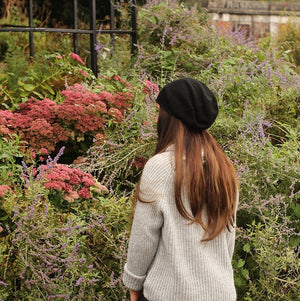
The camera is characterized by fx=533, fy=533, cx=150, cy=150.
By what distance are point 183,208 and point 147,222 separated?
152 mm

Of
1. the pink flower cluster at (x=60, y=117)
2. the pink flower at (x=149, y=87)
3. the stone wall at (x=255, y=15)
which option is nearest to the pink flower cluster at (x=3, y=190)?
the pink flower cluster at (x=60, y=117)

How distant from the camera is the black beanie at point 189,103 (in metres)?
2.10

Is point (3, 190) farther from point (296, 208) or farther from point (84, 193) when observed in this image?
point (296, 208)

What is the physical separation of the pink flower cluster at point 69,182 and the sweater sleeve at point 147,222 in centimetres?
104

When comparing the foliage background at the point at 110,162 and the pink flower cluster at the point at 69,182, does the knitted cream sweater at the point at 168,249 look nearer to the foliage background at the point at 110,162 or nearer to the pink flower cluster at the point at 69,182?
the foliage background at the point at 110,162

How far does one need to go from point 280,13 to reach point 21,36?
5533 mm

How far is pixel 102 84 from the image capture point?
468cm

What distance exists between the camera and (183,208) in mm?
2061

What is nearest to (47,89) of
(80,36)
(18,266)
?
(18,266)

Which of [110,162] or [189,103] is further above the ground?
[189,103]

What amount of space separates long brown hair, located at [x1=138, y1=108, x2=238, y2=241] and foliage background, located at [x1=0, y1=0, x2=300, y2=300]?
0.85 m

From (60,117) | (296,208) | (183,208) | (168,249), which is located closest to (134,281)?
(168,249)

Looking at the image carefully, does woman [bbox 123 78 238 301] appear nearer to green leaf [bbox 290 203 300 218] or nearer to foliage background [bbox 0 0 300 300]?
foliage background [bbox 0 0 300 300]

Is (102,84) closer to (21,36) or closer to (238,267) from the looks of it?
(238,267)
